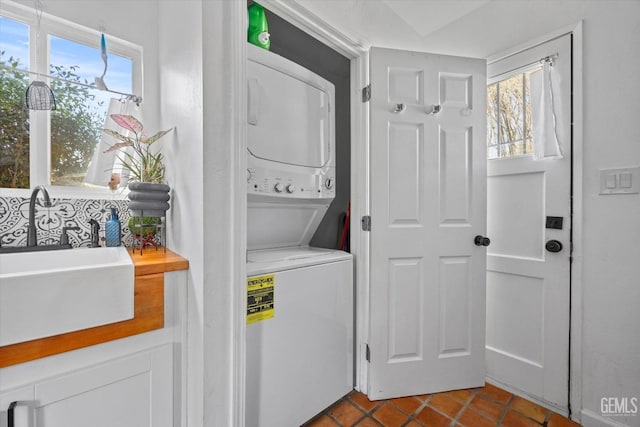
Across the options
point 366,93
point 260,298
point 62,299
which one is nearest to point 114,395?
point 62,299

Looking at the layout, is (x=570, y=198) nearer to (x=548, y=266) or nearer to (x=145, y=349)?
(x=548, y=266)

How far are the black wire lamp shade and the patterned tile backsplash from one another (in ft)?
1.40

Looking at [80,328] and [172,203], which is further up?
[172,203]

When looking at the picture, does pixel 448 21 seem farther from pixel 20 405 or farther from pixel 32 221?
pixel 20 405

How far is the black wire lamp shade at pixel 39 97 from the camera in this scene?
1.29 meters

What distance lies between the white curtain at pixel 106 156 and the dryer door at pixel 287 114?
2.39 feet

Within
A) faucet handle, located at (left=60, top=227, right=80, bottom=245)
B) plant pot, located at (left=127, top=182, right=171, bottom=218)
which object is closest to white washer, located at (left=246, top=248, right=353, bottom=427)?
plant pot, located at (left=127, top=182, right=171, bottom=218)

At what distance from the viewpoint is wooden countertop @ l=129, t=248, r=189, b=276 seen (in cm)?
95

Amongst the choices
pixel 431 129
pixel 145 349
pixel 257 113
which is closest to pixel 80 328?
pixel 145 349

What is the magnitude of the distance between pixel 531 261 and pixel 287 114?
5.64 feet

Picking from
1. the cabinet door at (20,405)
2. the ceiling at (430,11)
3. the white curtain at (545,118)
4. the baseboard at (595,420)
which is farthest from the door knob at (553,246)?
the cabinet door at (20,405)

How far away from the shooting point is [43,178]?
135 cm

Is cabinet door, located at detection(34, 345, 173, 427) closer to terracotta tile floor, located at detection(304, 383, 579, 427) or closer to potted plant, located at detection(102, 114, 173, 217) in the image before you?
potted plant, located at detection(102, 114, 173, 217)

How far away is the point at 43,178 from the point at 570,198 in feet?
8.95
